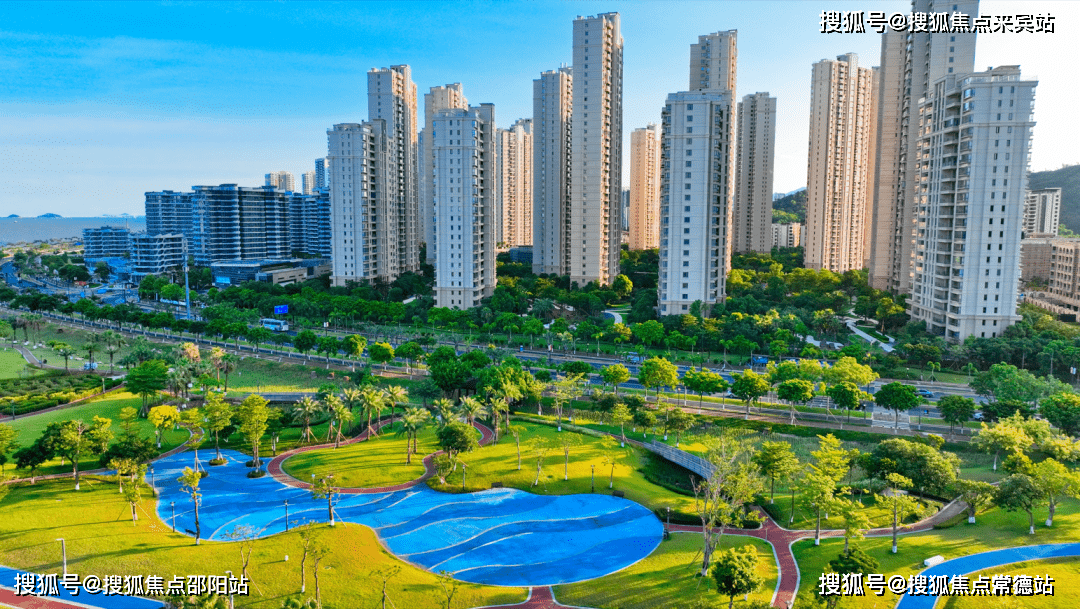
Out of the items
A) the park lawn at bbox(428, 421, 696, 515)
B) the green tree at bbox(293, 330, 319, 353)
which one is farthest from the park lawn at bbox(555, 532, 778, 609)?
the green tree at bbox(293, 330, 319, 353)

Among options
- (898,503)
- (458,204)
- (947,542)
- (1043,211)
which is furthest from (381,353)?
(1043,211)

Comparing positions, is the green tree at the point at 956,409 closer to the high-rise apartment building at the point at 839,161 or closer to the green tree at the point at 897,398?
the green tree at the point at 897,398

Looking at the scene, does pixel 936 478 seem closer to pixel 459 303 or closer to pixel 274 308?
pixel 459 303

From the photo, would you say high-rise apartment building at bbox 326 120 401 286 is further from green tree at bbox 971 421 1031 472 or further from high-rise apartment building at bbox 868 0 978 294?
green tree at bbox 971 421 1031 472

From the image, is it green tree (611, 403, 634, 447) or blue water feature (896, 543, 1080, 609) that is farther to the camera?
green tree (611, 403, 634, 447)

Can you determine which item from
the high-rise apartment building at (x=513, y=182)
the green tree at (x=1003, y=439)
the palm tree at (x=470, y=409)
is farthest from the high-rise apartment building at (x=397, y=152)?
the green tree at (x=1003, y=439)

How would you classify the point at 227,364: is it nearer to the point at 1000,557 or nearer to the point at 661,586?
the point at 661,586

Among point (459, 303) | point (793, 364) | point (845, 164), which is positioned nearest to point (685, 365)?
point (793, 364)
